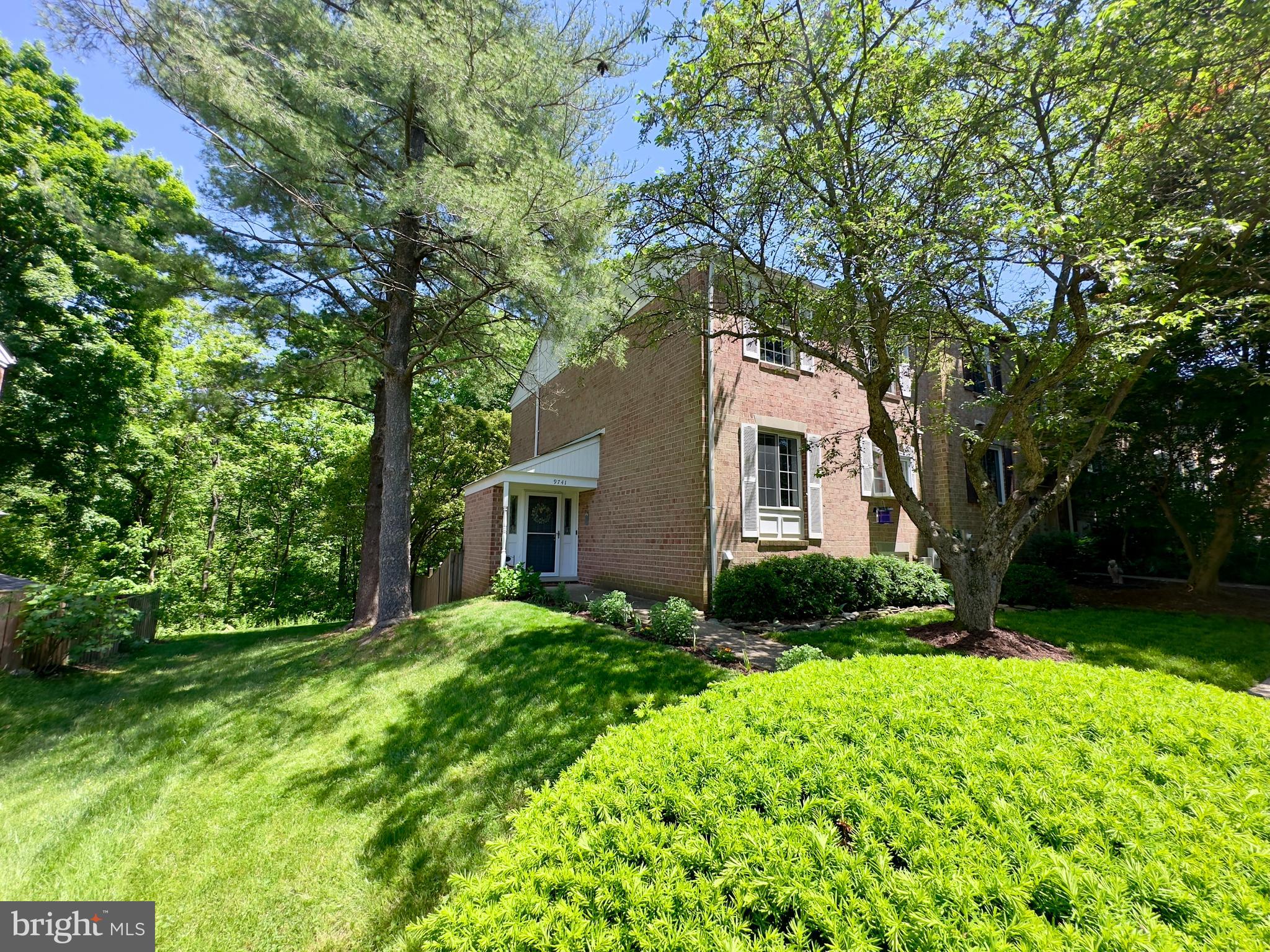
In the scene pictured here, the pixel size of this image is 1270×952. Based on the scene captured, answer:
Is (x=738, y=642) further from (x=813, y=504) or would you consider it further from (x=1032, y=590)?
(x=1032, y=590)

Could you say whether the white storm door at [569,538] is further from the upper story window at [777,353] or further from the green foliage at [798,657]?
the green foliage at [798,657]

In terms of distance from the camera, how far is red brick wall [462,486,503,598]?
10984mm

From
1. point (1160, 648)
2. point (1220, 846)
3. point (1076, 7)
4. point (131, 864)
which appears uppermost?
point (1076, 7)

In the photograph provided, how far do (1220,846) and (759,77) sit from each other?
7.31 meters

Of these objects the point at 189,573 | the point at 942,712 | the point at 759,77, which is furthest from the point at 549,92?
the point at 189,573

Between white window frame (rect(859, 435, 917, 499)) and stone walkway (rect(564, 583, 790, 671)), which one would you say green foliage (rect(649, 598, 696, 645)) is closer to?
stone walkway (rect(564, 583, 790, 671))

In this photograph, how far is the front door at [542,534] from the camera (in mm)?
12273

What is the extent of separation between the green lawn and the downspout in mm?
1724

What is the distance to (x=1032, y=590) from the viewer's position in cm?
986

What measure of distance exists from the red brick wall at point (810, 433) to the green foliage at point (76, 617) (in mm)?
8966

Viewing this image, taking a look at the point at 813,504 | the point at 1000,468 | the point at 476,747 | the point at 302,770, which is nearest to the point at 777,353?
the point at 813,504

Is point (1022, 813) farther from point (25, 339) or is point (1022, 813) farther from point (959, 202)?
point (25, 339)

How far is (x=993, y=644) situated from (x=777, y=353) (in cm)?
645

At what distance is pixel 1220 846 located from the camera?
153 cm
